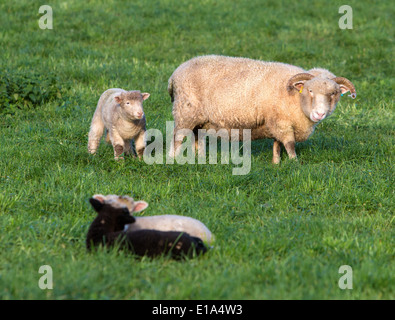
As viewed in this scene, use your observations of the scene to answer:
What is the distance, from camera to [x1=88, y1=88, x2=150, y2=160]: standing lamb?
24.1ft

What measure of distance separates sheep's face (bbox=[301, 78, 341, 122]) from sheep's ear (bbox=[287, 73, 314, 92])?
7 centimetres

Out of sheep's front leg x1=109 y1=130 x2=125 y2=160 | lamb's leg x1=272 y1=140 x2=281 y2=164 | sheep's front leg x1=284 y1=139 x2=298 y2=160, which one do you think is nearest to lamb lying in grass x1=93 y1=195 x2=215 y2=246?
sheep's front leg x1=109 y1=130 x2=125 y2=160

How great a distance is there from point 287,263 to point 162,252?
38.6 inches

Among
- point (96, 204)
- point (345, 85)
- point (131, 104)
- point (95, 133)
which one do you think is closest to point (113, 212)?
point (96, 204)

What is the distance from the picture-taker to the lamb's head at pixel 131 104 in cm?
725

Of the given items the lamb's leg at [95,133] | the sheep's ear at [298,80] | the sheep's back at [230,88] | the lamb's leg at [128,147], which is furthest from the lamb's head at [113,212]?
the sheep's ear at [298,80]

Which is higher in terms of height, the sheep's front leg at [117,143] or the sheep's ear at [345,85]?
the sheep's ear at [345,85]

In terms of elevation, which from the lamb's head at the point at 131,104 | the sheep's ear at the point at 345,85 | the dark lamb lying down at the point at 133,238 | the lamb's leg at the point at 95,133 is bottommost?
the dark lamb lying down at the point at 133,238

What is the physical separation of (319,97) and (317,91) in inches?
3.9

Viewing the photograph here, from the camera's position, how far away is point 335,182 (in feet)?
21.4

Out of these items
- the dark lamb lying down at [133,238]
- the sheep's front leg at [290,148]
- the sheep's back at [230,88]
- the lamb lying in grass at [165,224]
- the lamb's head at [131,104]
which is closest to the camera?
the dark lamb lying down at [133,238]

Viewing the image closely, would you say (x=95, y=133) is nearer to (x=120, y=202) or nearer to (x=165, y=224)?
(x=120, y=202)

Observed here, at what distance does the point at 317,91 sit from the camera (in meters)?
7.40

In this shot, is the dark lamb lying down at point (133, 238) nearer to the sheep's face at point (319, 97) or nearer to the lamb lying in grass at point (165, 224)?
the lamb lying in grass at point (165, 224)
